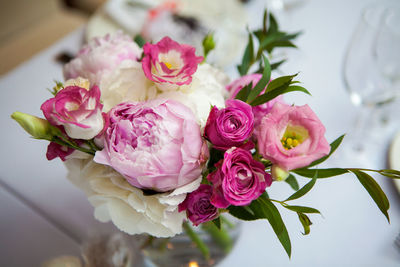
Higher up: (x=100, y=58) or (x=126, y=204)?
(x=100, y=58)

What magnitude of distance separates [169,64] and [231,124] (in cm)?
10

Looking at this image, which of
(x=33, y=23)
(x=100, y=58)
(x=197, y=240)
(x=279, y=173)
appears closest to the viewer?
(x=279, y=173)

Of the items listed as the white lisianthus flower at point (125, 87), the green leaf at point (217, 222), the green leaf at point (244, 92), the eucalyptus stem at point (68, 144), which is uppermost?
the green leaf at point (244, 92)

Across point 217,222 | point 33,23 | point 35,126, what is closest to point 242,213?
point 217,222

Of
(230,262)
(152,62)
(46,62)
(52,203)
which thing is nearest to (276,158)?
(152,62)

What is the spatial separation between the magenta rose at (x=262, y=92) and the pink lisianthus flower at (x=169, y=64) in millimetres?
77

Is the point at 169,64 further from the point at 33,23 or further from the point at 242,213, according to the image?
the point at 33,23

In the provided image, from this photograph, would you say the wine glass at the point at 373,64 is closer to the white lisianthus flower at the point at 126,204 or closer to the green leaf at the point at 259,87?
the green leaf at the point at 259,87

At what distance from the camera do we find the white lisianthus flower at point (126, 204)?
1.18ft

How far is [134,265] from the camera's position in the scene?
56 centimetres

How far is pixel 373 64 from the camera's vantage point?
60cm

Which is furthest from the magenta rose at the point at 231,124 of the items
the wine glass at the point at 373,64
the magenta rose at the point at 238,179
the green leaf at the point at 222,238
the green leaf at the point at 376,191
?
the wine glass at the point at 373,64

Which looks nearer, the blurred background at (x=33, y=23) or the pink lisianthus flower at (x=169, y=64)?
the pink lisianthus flower at (x=169, y=64)

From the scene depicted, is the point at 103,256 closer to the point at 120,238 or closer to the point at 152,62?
the point at 120,238
